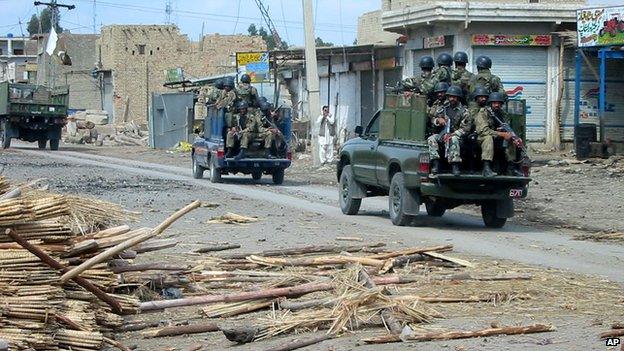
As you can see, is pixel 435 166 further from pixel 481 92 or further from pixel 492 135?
pixel 481 92

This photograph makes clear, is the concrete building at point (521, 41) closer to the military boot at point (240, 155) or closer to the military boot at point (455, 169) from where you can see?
the military boot at point (240, 155)

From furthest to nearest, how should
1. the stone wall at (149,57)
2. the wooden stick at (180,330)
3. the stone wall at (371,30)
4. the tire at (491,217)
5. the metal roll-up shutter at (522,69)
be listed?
the stone wall at (149,57) < the stone wall at (371,30) < the metal roll-up shutter at (522,69) < the tire at (491,217) < the wooden stick at (180,330)

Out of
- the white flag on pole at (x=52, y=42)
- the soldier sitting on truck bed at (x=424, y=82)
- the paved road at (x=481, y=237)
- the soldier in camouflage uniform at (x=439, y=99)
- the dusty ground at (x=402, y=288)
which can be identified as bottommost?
the paved road at (x=481, y=237)

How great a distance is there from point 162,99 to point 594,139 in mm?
22275

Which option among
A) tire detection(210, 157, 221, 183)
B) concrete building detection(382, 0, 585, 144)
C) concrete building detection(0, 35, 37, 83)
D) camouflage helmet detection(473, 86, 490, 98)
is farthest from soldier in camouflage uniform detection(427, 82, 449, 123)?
concrete building detection(0, 35, 37, 83)

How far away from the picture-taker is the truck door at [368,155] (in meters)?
18.1

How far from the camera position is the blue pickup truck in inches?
1025

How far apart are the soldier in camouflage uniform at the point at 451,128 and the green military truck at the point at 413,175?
0.15 m

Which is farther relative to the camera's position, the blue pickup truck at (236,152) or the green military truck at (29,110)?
the green military truck at (29,110)

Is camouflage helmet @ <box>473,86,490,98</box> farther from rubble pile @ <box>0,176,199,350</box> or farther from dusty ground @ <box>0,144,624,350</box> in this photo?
rubble pile @ <box>0,176,199,350</box>

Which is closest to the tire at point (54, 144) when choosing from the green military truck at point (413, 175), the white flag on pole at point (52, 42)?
the white flag on pole at point (52, 42)

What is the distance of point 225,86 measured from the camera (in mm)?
26281

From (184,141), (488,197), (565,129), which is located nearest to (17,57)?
(184,141)

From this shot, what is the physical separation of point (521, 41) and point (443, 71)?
58.4ft
